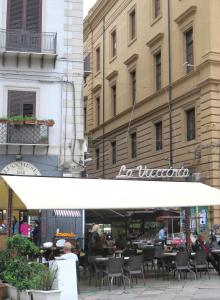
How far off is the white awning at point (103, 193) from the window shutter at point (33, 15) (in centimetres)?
791

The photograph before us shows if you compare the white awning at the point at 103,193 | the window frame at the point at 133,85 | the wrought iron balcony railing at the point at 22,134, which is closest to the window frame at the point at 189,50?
the window frame at the point at 133,85

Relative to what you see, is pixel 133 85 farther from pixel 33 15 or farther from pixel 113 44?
pixel 33 15

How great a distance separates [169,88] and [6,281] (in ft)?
66.2

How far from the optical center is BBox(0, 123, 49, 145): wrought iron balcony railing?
20.2 meters

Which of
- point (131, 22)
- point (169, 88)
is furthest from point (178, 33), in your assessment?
point (131, 22)

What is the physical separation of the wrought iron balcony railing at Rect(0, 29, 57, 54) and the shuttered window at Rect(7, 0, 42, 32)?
0.46 m

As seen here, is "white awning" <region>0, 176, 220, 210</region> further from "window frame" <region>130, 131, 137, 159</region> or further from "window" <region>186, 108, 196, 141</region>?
"window frame" <region>130, 131, 137, 159</region>

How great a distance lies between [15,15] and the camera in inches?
850

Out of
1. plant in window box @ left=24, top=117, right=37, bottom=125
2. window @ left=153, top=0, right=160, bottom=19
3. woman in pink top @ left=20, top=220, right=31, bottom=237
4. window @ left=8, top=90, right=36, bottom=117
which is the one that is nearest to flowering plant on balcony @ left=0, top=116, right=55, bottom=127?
plant in window box @ left=24, top=117, right=37, bottom=125

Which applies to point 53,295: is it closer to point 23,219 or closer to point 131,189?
point 131,189

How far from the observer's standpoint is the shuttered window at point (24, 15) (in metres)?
21.5

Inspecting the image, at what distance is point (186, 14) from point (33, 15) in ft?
32.7

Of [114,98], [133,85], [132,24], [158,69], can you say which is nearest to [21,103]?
[158,69]

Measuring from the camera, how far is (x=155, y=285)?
1471 centimetres
